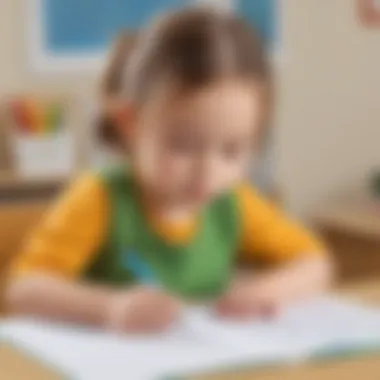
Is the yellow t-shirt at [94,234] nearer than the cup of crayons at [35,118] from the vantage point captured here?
Yes

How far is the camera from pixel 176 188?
102 centimetres

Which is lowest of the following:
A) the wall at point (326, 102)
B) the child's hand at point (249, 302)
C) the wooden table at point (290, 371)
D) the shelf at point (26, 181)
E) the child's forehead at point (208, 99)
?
the wooden table at point (290, 371)

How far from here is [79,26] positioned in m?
2.29

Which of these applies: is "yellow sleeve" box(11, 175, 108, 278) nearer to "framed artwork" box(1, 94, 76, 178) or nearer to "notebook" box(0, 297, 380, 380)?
"notebook" box(0, 297, 380, 380)

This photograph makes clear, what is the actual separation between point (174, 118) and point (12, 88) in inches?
51.8

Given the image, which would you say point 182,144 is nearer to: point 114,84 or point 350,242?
point 114,84

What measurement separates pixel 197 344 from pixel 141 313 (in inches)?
2.7

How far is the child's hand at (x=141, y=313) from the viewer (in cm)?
91

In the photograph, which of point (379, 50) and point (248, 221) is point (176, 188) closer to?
point (248, 221)

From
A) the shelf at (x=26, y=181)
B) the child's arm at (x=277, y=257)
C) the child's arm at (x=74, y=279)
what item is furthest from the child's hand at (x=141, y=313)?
the shelf at (x=26, y=181)

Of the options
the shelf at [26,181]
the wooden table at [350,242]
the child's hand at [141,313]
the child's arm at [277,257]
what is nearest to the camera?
the child's hand at [141,313]

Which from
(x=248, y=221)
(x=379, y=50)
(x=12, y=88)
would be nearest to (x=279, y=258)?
(x=248, y=221)

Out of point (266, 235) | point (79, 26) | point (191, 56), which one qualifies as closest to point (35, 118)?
point (79, 26)

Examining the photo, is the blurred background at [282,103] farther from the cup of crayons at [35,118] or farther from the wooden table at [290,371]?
the wooden table at [290,371]
